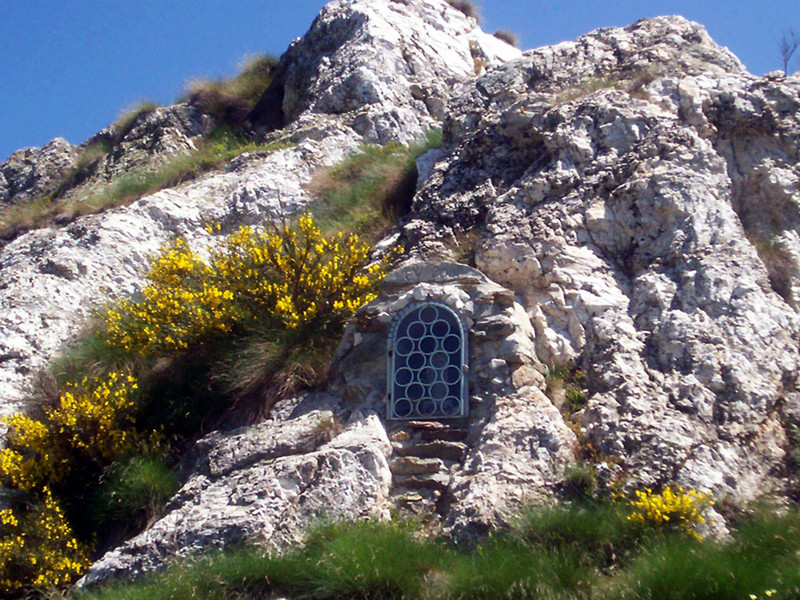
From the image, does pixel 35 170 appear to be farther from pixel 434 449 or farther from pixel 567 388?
pixel 567 388

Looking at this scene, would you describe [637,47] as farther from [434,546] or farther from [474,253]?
[434,546]

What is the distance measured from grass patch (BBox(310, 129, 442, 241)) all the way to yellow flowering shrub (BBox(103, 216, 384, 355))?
176 cm

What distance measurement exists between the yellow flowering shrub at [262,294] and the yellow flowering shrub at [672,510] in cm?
309

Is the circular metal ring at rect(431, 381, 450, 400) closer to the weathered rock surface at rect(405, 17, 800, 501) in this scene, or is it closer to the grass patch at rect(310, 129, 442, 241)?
the weathered rock surface at rect(405, 17, 800, 501)

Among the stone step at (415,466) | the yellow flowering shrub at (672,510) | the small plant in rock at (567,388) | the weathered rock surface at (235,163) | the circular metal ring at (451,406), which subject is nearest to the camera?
the yellow flowering shrub at (672,510)

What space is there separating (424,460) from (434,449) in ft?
0.39

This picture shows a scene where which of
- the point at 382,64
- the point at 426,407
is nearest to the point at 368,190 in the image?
the point at 382,64

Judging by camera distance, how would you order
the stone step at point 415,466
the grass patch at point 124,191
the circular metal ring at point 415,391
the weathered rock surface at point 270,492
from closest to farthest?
the weathered rock surface at point 270,492
the stone step at point 415,466
the circular metal ring at point 415,391
the grass patch at point 124,191

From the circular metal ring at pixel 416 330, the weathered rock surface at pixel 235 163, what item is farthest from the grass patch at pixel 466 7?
the circular metal ring at pixel 416 330

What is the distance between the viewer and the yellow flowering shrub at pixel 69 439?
670cm

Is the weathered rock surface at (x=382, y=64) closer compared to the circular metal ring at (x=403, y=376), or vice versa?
the circular metal ring at (x=403, y=376)

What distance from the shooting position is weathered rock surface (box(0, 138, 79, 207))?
47.4 feet

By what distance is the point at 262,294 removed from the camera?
716 centimetres

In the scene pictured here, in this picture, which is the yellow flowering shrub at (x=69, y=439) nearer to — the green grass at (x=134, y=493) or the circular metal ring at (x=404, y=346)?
Result: the green grass at (x=134, y=493)
